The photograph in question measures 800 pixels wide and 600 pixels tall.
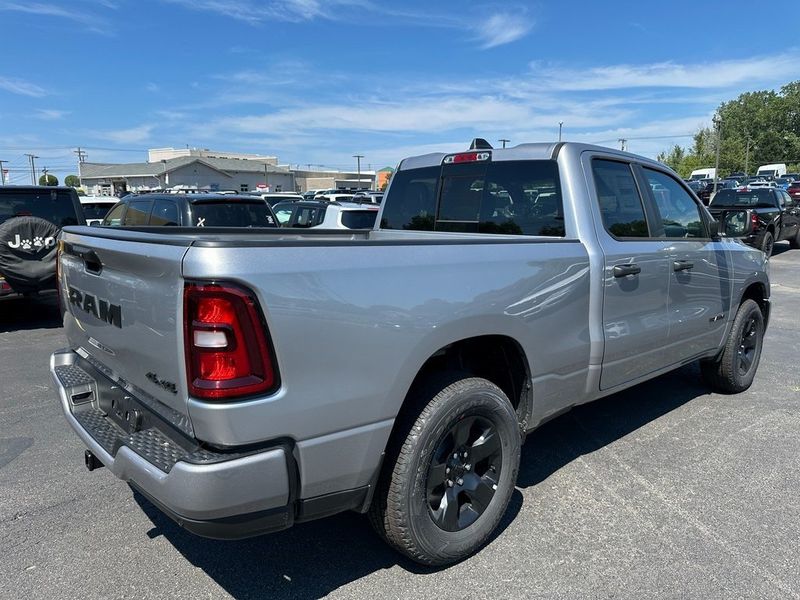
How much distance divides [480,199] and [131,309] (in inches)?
93.8

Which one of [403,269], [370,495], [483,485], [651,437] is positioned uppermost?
[403,269]

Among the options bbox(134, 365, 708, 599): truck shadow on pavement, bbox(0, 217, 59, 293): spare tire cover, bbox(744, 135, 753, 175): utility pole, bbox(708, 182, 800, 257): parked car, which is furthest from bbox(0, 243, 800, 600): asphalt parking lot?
bbox(744, 135, 753, 175): utility pole

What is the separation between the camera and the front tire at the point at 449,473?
247 centimetres

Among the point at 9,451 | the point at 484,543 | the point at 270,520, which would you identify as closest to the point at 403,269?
the point at 270,520

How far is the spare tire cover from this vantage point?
6922mm

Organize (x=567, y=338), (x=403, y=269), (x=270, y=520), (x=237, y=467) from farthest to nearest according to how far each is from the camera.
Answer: (x=567, y=338) < (x=403, y=269) < (x=270, y=520) < (x=237, y=467)

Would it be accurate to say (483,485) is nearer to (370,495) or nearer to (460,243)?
(370,495)

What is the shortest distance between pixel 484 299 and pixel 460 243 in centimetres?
27

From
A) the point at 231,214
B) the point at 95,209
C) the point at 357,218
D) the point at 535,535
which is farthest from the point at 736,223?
the point at 95,209

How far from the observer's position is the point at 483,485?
2844 millimetres

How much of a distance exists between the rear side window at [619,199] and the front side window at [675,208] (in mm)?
286

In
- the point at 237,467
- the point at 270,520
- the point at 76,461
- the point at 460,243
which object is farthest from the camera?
the point at 76,461

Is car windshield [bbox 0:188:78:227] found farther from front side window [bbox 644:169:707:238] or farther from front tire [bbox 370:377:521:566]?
A: front side window [bbox 644:169:707:238]

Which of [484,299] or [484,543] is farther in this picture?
[484,543]
